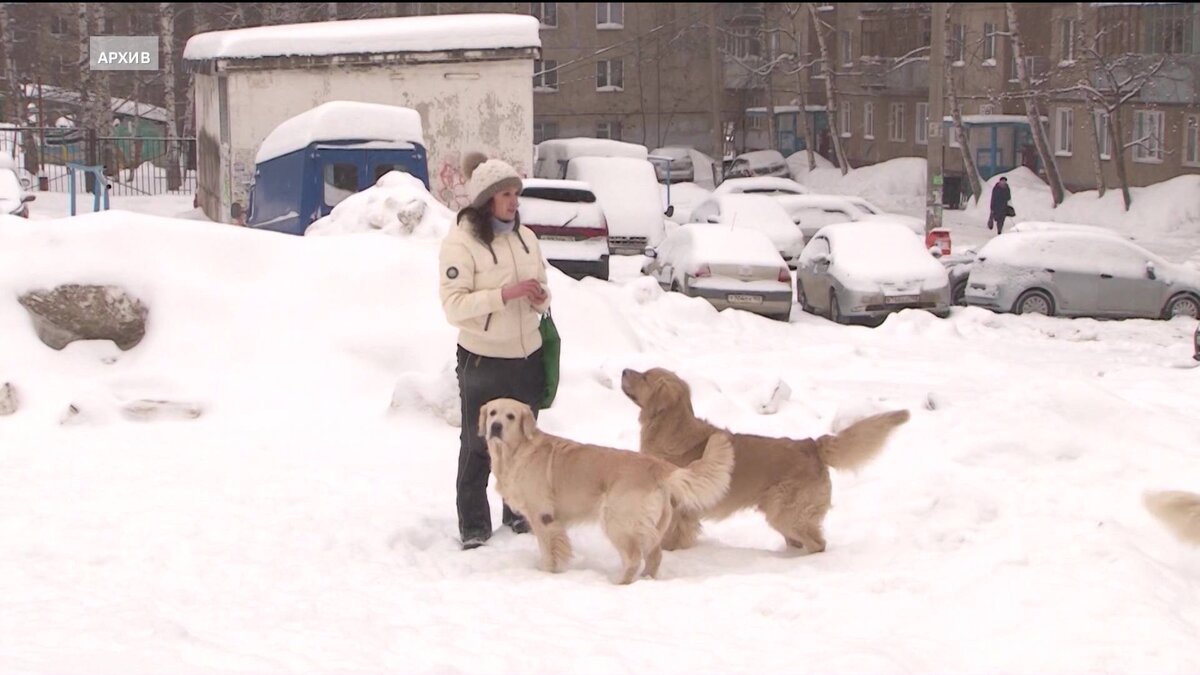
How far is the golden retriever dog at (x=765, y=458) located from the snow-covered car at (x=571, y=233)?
13545 millimetres

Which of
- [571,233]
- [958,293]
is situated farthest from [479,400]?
[958,293]

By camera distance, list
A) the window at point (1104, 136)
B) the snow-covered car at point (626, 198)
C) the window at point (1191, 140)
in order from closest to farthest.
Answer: the snow-covered car at point (626, 198) < the window at point (1191, 140) < the window at point (1104, 136)

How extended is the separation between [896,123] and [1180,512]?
4716cm

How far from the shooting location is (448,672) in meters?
4.59

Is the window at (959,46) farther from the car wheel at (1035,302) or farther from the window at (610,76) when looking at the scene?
the car wheel at (1035,302)

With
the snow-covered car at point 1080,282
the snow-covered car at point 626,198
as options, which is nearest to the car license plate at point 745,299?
the snow-covered car at point 1080,282

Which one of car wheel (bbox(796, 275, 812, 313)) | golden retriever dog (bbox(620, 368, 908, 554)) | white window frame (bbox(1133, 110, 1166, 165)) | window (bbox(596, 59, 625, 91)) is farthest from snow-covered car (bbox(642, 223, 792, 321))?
window (bbox(596, 59, 625, 91))

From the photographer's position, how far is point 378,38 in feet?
82.9

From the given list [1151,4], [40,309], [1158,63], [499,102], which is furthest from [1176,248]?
[40,309]

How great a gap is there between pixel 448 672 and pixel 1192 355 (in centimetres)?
1340

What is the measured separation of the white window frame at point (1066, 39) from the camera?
4072 centimetres

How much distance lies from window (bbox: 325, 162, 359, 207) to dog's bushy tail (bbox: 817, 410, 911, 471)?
13.5 m

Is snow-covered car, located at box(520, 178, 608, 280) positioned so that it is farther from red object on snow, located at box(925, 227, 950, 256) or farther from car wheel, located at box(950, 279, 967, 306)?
red object on snow, located at box(925, 227, 950, 256)

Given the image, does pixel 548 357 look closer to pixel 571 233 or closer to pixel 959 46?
pixel 571 233
